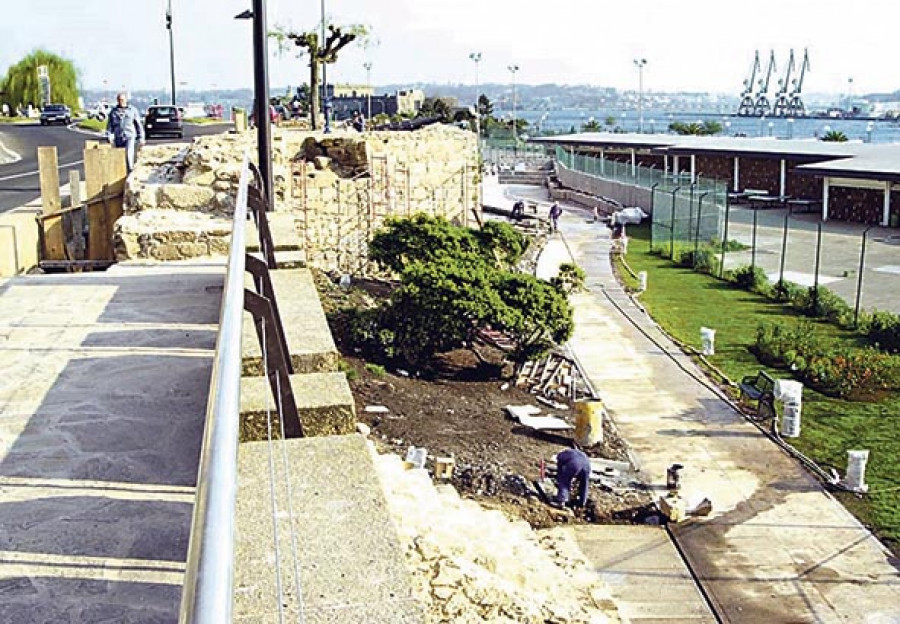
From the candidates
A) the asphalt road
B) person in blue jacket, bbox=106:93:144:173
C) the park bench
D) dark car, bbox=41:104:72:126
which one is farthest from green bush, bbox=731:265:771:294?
dark car, bbox=41:104:72:126

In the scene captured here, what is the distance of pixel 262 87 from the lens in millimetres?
12219

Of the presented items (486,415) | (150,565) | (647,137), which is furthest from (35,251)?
(647,137)

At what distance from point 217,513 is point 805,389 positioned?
18.7 m

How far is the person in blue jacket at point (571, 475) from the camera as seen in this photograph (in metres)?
12.9

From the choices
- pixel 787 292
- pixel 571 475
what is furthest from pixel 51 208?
pixel 787 292

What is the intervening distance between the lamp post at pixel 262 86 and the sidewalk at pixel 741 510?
6373 mm

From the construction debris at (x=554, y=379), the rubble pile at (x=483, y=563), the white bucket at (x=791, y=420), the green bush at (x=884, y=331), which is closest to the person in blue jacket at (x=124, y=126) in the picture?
the construction debris at (x=554, y=379)

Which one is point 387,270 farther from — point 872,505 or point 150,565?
point 150,565

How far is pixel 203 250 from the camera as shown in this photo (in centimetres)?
1269

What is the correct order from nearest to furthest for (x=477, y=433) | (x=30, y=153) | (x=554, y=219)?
(x=477, y=433) → (x=30, y=153) → (x=554, y=219)

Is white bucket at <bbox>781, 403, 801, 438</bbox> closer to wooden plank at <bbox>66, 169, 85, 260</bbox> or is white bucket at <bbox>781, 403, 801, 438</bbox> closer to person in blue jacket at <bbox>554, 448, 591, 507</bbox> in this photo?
person in blue jacket at <bbox>554, 448, 591, 507</bbox>

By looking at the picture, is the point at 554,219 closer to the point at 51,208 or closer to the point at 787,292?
the point at 787,292

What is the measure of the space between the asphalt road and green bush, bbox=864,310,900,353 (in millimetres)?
18168

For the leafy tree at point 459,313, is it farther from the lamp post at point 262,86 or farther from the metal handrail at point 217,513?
the metal handrail at point 217,513
